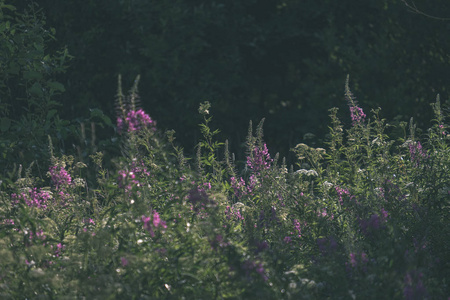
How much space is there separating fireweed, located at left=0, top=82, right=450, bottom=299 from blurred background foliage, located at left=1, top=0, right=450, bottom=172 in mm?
3748

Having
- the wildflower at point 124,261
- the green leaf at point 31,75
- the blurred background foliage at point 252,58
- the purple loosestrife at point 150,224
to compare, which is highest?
the blurred background foliage at point 252,58

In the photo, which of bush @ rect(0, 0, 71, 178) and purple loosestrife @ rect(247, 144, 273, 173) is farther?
bush @ rect(0, 0, 71, 178)

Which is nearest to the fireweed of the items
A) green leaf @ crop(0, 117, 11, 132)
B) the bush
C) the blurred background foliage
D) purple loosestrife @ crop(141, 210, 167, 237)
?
purple loosestrife @ crop(141, 210, 167, 237)

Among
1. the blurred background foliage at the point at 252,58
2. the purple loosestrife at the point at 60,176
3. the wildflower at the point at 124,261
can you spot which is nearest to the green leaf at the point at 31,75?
the blurred background foliage at the point at 252,58

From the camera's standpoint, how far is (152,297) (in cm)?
344

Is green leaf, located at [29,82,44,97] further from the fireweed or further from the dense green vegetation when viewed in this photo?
the fireweed

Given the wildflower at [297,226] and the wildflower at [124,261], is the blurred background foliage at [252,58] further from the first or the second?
the wildflower at [124,261]

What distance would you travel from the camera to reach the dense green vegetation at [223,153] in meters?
3.71

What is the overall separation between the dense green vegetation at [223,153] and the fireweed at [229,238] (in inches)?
0.6

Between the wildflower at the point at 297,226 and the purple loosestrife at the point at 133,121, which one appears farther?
the wildflower at the point at 297,226

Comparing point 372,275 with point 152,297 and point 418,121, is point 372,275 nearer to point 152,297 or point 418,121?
point 152,297

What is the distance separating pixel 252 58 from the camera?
35.0 ft

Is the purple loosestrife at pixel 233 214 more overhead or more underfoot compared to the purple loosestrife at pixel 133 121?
more underfoot

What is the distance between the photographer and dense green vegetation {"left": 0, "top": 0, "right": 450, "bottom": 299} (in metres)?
3.71
